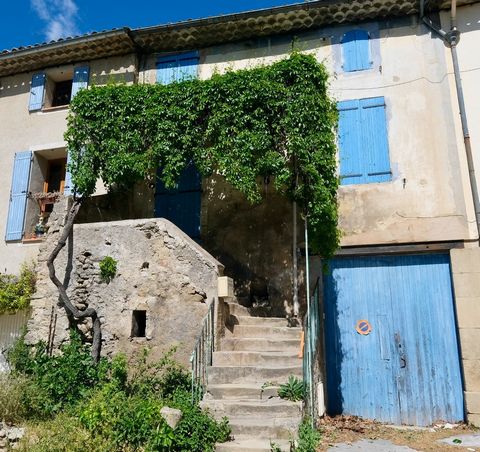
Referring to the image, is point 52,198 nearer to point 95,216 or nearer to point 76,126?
point 95,216

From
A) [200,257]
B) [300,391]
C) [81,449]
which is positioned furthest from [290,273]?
[81,449]

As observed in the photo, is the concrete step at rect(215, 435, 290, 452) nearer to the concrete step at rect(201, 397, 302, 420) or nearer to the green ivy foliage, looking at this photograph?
the concrete step at rect(201, 397, 302, 420)

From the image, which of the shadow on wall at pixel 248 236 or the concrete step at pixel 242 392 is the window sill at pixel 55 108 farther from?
the concrete step at pixel 242 392

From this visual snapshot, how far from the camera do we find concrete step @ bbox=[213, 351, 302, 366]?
21.9 ft

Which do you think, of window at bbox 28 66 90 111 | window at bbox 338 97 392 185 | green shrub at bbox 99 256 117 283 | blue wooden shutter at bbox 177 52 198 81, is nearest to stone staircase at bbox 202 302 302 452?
green shrub at bbox 99 256 117 283

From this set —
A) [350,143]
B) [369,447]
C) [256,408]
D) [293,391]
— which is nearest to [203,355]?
[256,408]

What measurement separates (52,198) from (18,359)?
421cm

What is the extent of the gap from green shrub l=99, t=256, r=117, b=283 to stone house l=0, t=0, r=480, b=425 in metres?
0.28

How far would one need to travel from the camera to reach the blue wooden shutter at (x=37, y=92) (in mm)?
11459

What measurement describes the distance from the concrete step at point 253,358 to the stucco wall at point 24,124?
20.2ft

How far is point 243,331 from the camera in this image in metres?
7.61

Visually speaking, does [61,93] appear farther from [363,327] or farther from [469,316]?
[469,316]

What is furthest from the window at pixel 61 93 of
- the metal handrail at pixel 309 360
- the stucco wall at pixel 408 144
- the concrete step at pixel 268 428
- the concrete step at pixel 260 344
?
the concrete step at pixel 268 428

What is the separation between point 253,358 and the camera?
6727mm
